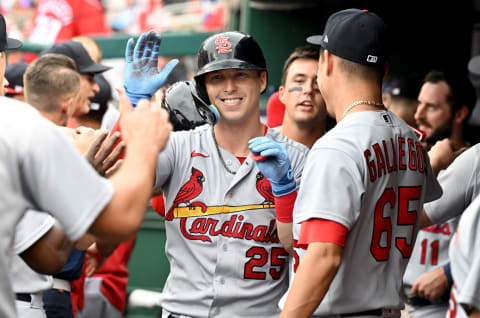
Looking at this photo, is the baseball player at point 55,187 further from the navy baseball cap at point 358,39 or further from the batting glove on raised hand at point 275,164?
the navy baseball cap at point 358,39

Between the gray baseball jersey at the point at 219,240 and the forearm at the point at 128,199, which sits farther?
the gray baseball jersey at the point at 219,240

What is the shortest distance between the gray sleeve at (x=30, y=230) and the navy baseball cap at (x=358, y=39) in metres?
1.33

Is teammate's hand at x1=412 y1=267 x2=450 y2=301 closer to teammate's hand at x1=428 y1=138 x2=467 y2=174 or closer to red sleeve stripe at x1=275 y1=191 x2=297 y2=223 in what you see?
teammate's hand at x1=428 y1=138 x2=467 y2=174

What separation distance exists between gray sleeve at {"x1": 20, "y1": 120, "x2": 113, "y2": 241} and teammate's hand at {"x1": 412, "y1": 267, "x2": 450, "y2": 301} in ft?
9.09

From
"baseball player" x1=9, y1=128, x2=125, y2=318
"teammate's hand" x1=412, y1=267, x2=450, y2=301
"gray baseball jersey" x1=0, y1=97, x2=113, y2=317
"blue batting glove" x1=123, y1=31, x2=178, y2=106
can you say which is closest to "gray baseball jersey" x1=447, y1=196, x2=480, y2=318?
"gray baseball jersey" x1=0, y1=97, x2=113, y2=317

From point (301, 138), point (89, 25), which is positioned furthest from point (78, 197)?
point (89, 25)

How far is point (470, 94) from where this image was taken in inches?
192

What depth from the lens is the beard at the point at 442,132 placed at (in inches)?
187

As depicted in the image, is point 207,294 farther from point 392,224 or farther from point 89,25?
point 89,25

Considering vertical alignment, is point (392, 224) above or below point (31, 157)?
below

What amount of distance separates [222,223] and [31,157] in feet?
4.65

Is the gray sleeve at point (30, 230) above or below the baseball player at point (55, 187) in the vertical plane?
below

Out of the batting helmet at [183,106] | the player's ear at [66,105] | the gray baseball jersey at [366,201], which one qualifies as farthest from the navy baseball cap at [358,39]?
the player's ear at [66,105]

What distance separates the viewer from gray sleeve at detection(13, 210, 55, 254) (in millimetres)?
2480
